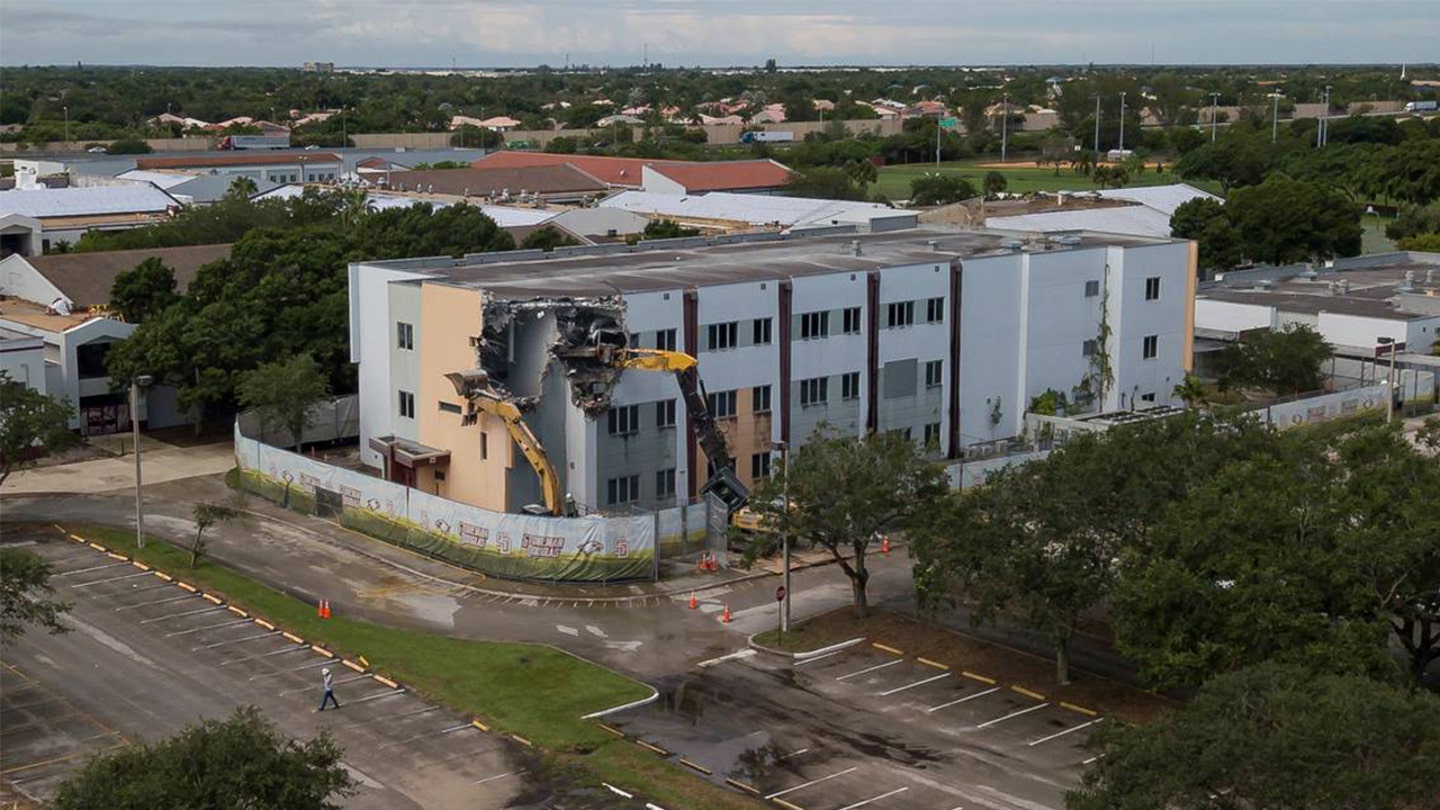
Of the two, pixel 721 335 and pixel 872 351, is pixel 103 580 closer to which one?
pixel 721 335

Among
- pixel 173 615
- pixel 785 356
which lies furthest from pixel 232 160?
pixel 173 615

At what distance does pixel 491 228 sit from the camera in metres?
90.7

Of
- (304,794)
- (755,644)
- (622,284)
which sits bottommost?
(755,644)

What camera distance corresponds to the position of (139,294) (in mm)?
73812

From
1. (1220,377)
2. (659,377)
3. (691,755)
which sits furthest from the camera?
(1220,377)

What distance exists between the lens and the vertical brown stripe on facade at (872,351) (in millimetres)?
59500

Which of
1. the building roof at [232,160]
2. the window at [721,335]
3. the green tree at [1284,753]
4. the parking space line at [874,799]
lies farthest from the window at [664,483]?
the building roof at [232,160]

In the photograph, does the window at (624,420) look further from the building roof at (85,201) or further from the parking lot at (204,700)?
the building roof at (85,201)

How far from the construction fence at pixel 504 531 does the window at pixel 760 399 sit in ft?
21.5

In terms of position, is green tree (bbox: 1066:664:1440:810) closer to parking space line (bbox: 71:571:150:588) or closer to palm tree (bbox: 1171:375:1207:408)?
parking space line (bbox: 71:571:150:588)

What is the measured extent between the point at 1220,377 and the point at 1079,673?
3665 cm

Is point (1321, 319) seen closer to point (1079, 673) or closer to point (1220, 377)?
point (1220, 377)

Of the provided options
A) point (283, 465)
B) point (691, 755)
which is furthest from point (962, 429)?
point (691, 755)

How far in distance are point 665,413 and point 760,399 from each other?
4.02m
